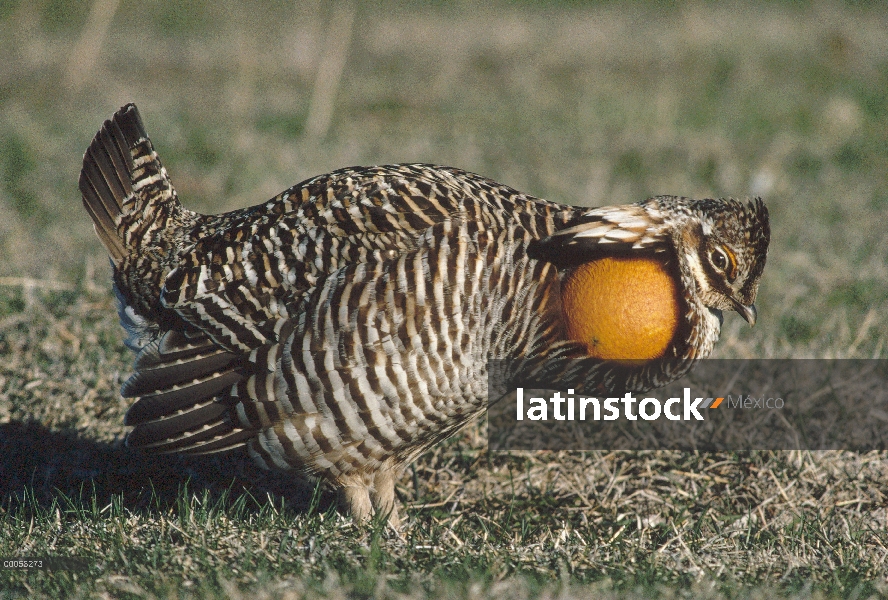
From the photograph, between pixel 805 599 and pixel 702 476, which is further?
pixel 702 476

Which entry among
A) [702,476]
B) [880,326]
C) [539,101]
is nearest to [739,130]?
[539,101]

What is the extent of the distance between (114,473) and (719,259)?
2.31 meters

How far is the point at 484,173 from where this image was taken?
6.82 meters

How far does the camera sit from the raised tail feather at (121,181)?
3537 mm

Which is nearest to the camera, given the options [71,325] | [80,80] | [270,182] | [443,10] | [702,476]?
[702,476]

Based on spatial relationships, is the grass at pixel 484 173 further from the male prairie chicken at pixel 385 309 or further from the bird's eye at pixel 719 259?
the bird's eye at pixel 719 259

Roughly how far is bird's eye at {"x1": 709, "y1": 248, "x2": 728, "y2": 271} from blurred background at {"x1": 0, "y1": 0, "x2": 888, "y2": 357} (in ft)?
4.33

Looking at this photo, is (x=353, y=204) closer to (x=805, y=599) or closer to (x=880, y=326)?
(x=805, y=599)

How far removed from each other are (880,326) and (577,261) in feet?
7.62

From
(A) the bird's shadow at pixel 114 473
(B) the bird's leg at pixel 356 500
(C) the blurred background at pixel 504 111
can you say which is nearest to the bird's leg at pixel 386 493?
(B) the bird's leg at pixel 356 500

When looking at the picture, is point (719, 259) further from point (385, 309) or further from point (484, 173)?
point (484, 173)

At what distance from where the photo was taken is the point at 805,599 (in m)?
2.42

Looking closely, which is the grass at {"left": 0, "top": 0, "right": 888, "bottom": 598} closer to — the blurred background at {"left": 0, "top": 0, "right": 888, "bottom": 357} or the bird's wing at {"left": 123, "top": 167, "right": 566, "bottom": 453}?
the blurred background at {"left": 0, "top": 0, "right": 888, "bottom": 357}

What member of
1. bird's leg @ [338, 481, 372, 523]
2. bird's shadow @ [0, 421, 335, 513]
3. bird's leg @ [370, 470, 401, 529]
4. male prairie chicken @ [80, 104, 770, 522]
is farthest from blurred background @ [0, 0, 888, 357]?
bird's leg @ [338, 481, 372, 523]
